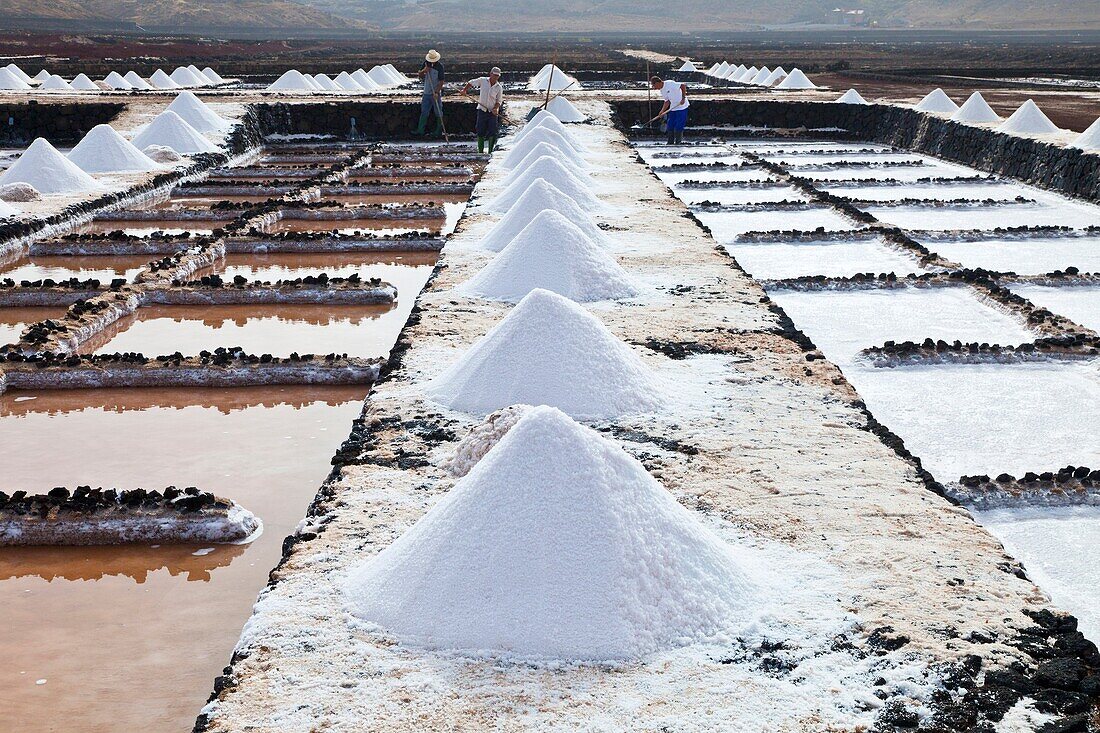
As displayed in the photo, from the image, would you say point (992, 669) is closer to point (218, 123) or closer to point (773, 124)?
point (218, 123)

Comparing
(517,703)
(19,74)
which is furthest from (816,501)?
A: (19,74)

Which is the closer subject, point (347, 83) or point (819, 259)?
point (819, 259)

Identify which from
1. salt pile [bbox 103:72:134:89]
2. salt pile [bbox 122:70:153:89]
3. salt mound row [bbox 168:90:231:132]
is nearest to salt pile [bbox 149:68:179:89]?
salt pile [bbox 122:70:153:89]

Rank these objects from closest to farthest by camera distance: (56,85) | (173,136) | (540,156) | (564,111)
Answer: (540,156)
(173,136)
(564,111)
(56,85)

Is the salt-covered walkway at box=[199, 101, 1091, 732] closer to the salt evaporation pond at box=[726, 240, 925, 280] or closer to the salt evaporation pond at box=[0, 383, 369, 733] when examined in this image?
the salt evaporation pond at box=[0, 383, 369, 733]

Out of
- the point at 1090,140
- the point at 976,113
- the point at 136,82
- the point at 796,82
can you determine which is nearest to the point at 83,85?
the point at 136,82

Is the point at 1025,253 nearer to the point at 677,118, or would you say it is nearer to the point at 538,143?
the point at 538,143
